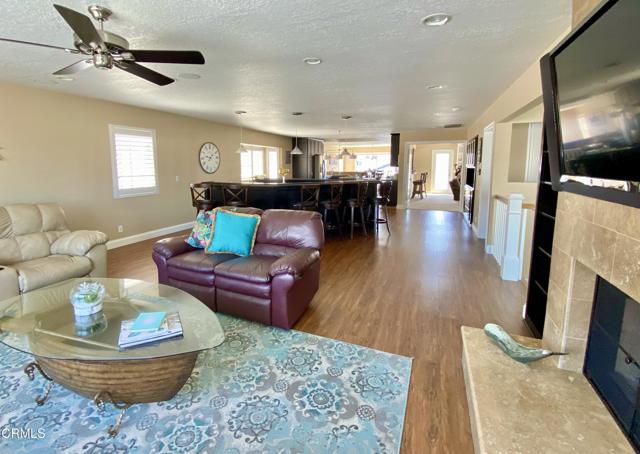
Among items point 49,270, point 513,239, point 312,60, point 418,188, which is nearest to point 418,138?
point 418,188

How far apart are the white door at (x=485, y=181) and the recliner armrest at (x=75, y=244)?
18.0ft

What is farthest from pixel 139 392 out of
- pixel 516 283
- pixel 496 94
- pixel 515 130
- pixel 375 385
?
pixel 515 130

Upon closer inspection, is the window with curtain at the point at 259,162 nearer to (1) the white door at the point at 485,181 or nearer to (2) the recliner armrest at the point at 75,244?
(2) the recliner armrest at the point at 75,244

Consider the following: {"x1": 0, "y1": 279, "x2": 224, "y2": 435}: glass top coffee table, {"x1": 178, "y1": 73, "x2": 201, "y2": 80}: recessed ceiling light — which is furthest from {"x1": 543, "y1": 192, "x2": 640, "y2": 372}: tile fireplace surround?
{"x1": 178, "y1": 73, "x2": 201, "y2": 80}: recessed ceiling light

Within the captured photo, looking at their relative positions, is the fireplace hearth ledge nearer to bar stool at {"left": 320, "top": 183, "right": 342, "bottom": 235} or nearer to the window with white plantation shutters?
bar stool at {"left": 320, "top": 183, "right": 342, "bottom": 235}

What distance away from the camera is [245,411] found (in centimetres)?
187

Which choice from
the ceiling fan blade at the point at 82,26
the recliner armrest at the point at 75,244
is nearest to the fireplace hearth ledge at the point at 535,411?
the ceiling fan blade at the point at 82,26

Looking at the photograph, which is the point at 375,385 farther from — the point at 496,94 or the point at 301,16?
the point at 496,94

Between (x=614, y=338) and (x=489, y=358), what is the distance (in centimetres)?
59

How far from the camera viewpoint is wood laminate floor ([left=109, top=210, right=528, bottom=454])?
74.5 inches

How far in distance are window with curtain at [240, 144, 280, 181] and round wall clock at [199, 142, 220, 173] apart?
1.11m

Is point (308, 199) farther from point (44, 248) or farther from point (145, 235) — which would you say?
point (44, 248)

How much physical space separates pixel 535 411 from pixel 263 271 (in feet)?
6.41

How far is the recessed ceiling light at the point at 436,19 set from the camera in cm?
229
